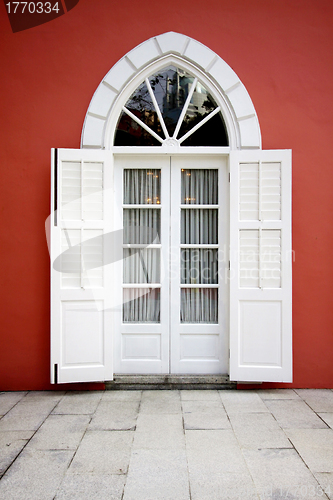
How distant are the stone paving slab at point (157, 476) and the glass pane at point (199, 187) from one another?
2386 mm

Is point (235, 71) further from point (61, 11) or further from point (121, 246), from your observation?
point (121, 246)

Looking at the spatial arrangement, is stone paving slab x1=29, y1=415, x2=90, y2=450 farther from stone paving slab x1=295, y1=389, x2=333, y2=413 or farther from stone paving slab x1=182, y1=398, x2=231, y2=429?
stone paving slab x1=295, y1=389, x2=333, y2=413

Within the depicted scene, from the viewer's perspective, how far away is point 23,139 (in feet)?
12.1

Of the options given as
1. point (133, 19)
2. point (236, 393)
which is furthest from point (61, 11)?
point (236, 393)

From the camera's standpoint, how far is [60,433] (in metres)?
2.75

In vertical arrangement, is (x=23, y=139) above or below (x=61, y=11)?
below

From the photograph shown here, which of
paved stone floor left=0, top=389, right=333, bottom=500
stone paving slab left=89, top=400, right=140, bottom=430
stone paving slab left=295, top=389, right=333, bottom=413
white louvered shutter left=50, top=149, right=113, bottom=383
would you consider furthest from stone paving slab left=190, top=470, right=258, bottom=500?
white louvered shutter left=50, top=149, right=113, bottom=383

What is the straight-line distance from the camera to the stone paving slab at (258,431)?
2602 millimetres

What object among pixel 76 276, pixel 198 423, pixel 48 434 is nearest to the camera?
pixel 48 434

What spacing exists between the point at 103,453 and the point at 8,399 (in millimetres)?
1455

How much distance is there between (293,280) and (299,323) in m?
0.45

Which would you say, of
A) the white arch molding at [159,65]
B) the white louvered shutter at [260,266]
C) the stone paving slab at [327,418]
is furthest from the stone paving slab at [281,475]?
the white arch molding at [159,65]

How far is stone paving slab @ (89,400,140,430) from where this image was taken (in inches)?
113

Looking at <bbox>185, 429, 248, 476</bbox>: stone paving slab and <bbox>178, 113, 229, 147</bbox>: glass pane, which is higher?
<bbox>178, 113, 229, 147</bbox>: glass pane
